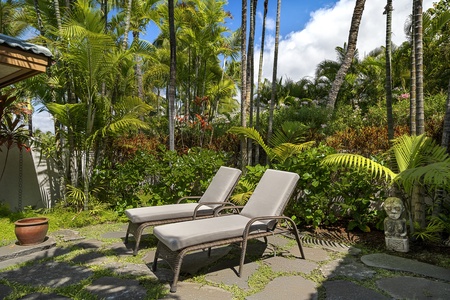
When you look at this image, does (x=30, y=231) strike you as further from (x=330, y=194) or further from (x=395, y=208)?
(x=395, y=208)

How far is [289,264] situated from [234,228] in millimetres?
834

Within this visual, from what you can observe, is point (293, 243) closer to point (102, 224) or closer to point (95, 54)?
point (102, 224)

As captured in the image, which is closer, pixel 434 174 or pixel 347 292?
pixel 347 292

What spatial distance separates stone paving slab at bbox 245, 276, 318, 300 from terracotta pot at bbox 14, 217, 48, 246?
9.99ft

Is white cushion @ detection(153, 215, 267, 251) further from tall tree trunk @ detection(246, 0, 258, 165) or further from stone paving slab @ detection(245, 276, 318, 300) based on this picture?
tall tree trunk @ detection(246, 0, 258, 165)

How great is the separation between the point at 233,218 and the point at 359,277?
144 centimetres

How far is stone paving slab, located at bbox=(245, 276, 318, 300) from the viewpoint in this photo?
99.6 inches

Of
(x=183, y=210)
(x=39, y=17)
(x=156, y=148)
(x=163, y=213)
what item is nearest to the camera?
(x=163, y=213)

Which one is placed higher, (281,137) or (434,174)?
(281,137)

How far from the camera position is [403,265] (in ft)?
10.5

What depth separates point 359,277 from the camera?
9.60 ft

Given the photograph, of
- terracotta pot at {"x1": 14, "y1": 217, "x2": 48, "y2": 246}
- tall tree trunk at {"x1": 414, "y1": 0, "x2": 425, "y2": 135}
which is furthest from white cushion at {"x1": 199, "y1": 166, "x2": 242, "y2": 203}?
tall tree trunk at {"x1": 414, "y1": 0, "x2": 425, "y2": 135}

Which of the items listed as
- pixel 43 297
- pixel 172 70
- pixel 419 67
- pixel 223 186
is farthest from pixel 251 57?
pixel 43 297

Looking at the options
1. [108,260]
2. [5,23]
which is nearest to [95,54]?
[108,260]
